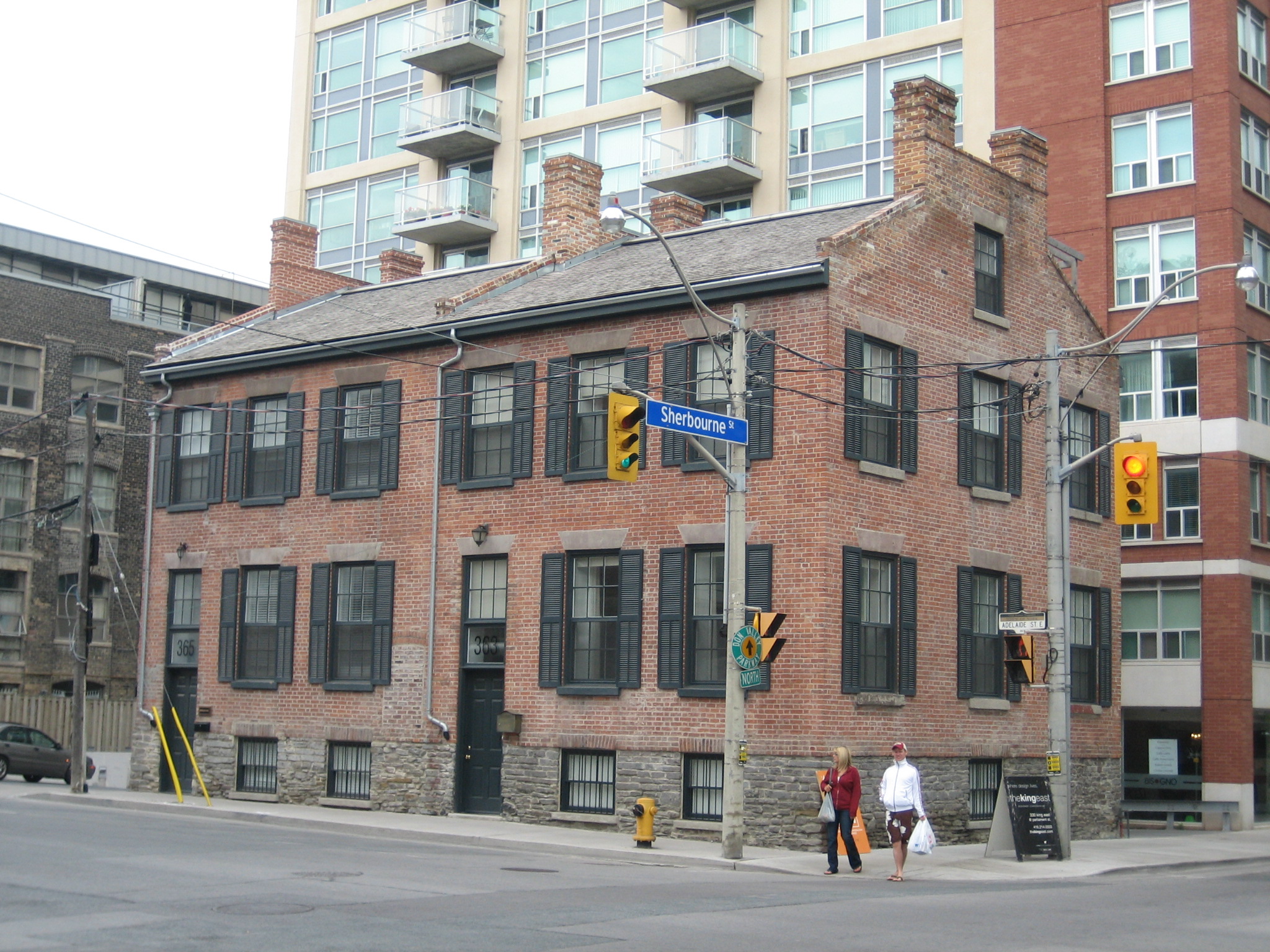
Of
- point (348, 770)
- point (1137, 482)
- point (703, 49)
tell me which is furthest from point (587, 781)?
point (703, 49)

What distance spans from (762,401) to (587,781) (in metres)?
6.94

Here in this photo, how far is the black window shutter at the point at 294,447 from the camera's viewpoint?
97.8 ft

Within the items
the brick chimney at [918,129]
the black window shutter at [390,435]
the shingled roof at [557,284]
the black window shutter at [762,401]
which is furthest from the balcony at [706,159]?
the black window shutter at [762,401]

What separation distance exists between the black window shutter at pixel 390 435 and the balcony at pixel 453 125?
72.8 ft

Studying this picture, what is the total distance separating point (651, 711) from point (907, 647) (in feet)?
13.9

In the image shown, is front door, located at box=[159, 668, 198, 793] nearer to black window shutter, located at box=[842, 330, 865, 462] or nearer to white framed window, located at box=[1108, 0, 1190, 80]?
black window shutter, located at box=[842, 330, 865, 462]

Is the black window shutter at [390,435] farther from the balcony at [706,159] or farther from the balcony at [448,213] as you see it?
the balcony at [448,213]

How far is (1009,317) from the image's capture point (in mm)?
27938

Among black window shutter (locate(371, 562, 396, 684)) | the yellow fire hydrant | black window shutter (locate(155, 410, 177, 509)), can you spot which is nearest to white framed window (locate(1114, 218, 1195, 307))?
black window shutter (locate(371, 562, 396, 684))

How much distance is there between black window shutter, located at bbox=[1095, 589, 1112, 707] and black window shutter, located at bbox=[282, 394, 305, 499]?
15639 millimetres

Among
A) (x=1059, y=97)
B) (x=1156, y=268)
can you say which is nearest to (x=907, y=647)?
(x=1156, y=268)

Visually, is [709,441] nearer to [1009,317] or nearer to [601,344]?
[601,344]

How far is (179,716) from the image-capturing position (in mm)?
31609

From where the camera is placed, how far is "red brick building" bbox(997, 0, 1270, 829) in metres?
34.4
